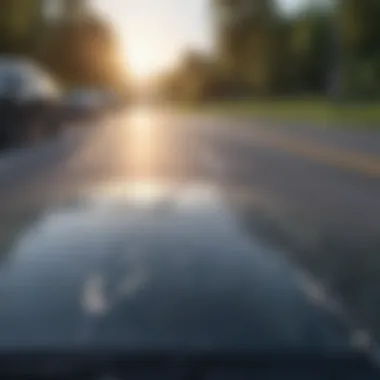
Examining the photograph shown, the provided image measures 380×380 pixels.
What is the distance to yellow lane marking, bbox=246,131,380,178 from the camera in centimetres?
2496

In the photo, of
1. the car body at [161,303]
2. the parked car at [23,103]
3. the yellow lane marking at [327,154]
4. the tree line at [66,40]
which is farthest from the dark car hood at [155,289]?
the tree line at [66,40]

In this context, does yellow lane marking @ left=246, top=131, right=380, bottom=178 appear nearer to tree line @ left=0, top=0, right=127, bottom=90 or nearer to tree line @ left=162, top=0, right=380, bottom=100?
tree line @ left=0, top=0, right=127, bottom=90

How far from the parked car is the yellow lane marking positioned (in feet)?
22.3

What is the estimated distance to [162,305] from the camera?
132 inches

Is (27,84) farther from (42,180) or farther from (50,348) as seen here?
(50,348)

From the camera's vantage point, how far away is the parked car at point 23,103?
30.3 meters

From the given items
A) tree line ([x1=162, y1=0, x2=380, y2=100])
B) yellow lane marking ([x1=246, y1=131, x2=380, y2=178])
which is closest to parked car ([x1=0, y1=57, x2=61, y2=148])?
yellow lane marking ([x1=246, y1=131, x2=380, y2=178])

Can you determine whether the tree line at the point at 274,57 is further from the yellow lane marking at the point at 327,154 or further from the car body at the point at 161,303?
the car body at the point at 161,303

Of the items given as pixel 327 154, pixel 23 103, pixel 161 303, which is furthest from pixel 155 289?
pixel 23 103

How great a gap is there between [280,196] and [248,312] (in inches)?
514

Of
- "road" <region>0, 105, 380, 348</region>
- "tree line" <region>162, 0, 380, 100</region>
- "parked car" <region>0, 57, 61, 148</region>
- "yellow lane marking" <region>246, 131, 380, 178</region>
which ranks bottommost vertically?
"tree line" <region>162, 0, 380, 100</region>

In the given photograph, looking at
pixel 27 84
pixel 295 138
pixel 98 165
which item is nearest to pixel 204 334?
pixel 98 165

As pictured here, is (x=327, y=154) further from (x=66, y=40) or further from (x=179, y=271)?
(x=66, y=40)

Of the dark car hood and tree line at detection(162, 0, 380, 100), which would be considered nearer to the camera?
the dark car hood
